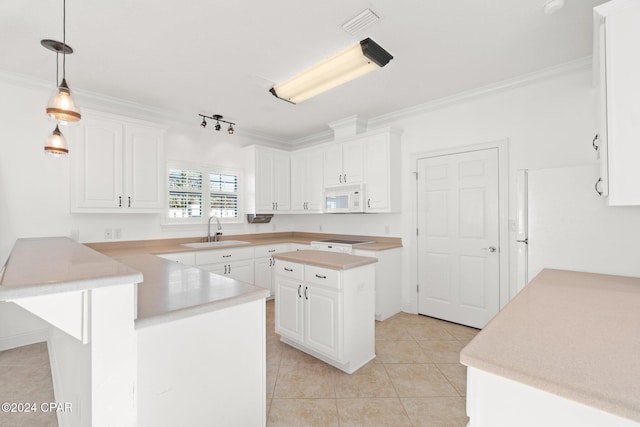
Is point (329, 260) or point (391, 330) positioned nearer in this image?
point (329, 260)

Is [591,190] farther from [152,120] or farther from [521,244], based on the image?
[152,120]

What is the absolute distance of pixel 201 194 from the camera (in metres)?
4.29

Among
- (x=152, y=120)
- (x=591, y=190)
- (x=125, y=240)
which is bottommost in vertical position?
(x=125, y=240)

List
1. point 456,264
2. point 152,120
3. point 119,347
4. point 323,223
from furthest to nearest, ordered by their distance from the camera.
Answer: point 323,223 → point 152,120 → point 456,264 → point 119,347

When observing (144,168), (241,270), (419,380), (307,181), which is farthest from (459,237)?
(144,168)

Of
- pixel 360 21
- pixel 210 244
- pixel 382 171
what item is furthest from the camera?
pixel 210 244

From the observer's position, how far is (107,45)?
7.58 feet

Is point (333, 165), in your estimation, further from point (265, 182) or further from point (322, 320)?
point (322, 320)

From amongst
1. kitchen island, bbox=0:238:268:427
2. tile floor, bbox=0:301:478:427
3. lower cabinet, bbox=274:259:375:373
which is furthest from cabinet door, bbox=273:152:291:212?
kitchen island, bbox=0:238:268:427

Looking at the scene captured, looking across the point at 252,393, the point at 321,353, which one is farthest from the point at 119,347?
the point at 321,353

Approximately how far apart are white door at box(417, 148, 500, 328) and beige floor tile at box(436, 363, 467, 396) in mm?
1023

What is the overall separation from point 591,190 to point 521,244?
0.55 meters

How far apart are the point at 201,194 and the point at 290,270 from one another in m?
2.35

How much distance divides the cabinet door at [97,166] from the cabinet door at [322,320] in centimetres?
247
